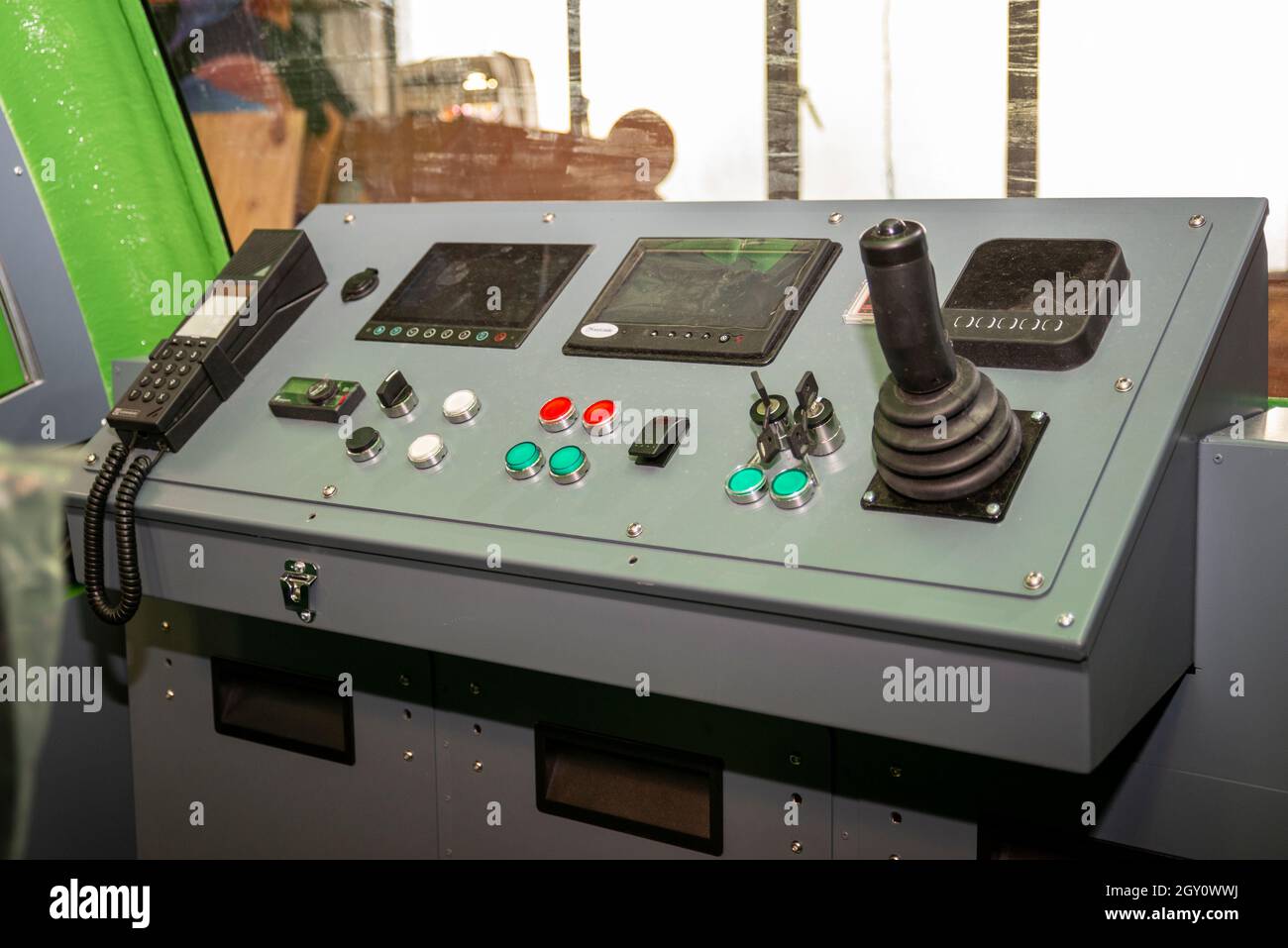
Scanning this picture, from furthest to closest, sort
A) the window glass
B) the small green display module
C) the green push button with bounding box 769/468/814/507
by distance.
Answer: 1. the window glass
2. the small green display module
3. the green push button with bounding box 769/468/814/507

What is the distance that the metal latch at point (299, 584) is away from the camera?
4.27 feet

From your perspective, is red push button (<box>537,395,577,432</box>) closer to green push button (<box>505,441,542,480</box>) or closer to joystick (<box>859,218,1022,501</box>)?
green push button (<box>505,441,542,480</box>)

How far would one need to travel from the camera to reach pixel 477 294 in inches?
59.4

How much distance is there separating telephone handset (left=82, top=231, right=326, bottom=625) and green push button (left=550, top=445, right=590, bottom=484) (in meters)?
0.56

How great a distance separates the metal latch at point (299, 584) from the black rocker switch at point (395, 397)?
21 centimetres

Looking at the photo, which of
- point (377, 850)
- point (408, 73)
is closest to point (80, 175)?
point (408, 73)

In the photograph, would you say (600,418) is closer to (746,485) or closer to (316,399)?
(746,485)

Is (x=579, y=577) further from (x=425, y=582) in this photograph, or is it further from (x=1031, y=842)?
(x=1031, y=842)

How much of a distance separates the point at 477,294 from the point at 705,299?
13.3 inches

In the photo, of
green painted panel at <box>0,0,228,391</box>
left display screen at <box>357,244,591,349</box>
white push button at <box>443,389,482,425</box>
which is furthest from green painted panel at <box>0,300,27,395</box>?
white push button at <box>443,389,482,425</box>

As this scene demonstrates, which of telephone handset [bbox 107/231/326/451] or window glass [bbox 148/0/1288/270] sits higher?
window glass [bbox 148/0/1288/270]

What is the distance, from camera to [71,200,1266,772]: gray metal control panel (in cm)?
95
